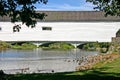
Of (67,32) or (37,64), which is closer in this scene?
(37,64)

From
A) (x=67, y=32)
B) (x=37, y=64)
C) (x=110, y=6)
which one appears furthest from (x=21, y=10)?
(x=67, y=32)

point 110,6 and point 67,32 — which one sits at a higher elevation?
point 110,6

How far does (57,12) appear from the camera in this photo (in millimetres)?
71062

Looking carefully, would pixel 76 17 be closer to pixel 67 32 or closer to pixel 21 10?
pixel 67 32

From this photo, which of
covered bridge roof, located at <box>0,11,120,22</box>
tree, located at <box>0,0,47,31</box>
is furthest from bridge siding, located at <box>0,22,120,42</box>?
tree, located at <box>0,0,47,31</box>

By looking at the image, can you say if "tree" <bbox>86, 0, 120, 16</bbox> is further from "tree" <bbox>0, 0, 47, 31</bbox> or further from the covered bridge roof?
the covered bridge roof

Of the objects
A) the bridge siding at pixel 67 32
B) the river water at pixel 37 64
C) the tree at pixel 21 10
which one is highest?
the tree at pixel 21 10

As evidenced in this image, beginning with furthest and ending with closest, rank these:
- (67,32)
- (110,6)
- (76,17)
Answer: (76,17) → (67,32) → (110,6)

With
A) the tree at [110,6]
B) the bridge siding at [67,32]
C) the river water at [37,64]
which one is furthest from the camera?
the bridge siding at [67,32]

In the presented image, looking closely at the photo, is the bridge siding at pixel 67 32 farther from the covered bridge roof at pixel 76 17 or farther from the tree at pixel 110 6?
the tree at pixel 110 6

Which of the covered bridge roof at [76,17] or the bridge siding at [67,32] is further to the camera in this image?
the covered bridge roof at [76,17]

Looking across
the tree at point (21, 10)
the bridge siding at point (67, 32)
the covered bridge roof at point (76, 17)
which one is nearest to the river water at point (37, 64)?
the tree at point (21, 10)

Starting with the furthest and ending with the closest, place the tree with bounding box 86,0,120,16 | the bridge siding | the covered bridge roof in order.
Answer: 1. the covered bridge roof
2. the bridge siding
3. the tree with bounding box 86,0,120,16

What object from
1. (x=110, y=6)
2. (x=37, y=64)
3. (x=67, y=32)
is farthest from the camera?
(x=67, y=32)
